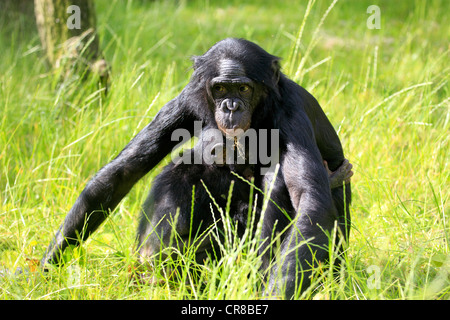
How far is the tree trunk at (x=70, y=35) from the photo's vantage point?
272 inches

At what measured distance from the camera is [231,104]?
13.6ft

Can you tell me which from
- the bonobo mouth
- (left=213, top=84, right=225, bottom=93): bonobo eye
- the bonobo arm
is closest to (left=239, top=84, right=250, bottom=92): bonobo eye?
(left=213, top=84, right=225, bottom=93): bonobo eye

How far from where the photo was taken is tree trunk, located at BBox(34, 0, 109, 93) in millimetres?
6914

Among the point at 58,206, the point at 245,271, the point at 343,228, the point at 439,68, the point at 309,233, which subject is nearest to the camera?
the point at 245,271

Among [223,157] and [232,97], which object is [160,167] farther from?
[232,97]

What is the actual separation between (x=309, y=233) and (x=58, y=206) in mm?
2755

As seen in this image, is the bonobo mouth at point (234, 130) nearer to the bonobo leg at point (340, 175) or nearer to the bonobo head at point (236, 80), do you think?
the bonobo head at point (236, 80)

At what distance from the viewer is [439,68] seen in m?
7.07

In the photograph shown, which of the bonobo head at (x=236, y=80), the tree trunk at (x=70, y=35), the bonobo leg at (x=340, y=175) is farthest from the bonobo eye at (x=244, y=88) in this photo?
the tree trunk at (x=70, y=35)

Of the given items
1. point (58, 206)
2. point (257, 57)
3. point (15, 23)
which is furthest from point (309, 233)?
point (15, 23)

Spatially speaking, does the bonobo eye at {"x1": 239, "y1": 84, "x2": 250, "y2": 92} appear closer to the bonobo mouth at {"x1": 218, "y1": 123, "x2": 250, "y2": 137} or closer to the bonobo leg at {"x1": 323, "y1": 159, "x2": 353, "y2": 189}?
the bonobo mouth at {"x1": 218, "y1": 123, "x2": 250, "y2": 137}

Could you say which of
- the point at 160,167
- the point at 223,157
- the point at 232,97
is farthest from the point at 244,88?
the point at 160,167

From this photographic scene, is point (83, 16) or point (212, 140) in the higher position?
point (83, 16)

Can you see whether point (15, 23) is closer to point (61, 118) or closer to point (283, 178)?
point (61, 118)
